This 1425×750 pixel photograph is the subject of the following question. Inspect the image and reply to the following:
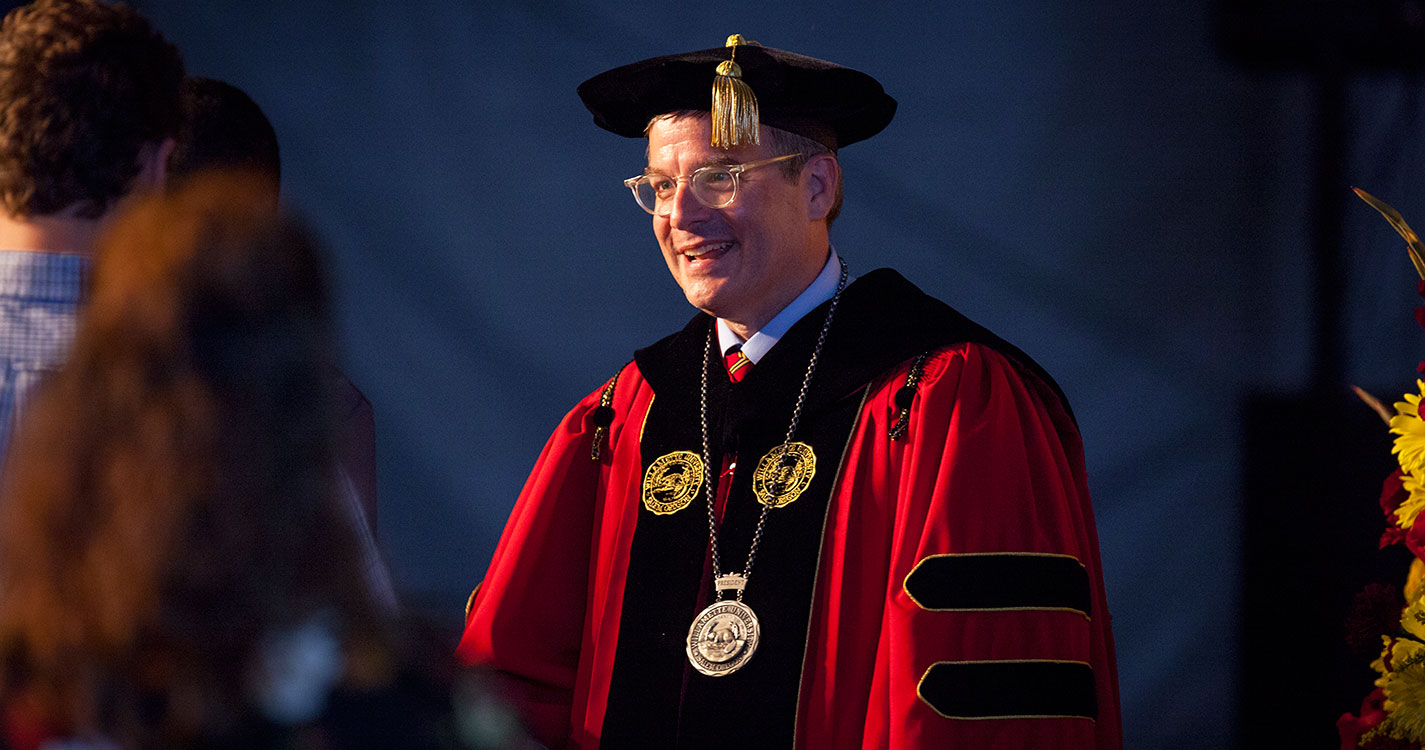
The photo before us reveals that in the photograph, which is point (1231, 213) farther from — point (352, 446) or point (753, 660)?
point (352, 446)

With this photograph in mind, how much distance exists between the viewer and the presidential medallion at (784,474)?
7.96 feet

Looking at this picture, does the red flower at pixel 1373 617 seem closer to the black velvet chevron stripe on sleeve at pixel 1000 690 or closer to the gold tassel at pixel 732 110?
the black velvet chevron stripe on sleeve at pixel 1000 690

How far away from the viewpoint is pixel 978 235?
12.7 ft

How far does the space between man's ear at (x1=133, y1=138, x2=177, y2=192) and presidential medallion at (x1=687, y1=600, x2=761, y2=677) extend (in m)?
1.23

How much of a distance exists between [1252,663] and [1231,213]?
51.8 inches

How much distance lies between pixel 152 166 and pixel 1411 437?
1.97 metres

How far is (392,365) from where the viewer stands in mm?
3932

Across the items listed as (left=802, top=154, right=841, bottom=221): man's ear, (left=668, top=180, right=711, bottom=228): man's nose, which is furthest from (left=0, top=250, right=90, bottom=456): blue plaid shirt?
(left=802, top=154, right=841, bottom=221): man's ear

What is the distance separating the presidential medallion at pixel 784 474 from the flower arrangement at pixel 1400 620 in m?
0.97

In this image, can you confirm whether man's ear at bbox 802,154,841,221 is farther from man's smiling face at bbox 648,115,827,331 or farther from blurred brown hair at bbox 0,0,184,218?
blurred brown hair at bbox 0,0,184,218

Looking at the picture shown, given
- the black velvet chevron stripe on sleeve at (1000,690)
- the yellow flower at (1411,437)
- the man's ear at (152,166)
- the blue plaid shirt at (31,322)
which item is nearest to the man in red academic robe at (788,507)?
the black velvet chevron stripe on sleeve at (1000,690)

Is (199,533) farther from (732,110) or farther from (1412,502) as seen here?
(1412,502)

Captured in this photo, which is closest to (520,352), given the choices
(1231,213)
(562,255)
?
(562,255)

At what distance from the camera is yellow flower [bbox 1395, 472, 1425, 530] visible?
2.15 m
